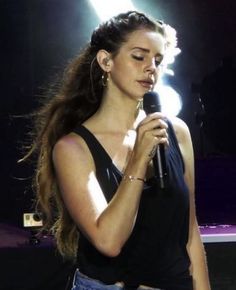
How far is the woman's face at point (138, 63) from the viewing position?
3.94 ft

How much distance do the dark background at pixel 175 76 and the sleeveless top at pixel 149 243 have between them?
144 cm

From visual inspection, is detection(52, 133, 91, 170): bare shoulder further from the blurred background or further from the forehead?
the blurred background

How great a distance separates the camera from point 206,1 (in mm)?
2900

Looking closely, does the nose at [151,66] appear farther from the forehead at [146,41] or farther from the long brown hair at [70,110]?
the long brown hair at [70,110]

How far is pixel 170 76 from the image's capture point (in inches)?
111

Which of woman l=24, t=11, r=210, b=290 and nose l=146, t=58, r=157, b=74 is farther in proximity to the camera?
nose l=146, t=58, r=157, b=74

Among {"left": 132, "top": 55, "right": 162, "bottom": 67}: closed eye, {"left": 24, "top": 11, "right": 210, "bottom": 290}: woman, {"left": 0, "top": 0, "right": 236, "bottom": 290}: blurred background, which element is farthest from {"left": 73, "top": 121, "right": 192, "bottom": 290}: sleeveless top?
{"left": 0, "top": 0, "right": 236, "bottom": 290}: blurred background

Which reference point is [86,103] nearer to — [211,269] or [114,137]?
[114,137]

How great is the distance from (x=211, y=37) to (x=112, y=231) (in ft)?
6.79

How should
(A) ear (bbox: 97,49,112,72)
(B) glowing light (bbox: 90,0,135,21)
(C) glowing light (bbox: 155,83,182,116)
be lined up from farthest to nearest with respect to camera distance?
(B) glowing light (bbox: 90,0,135,21) → (C) glowing light (bbox: 155,83,182,116) → (A) ear (bbox: 97,49,112,72)

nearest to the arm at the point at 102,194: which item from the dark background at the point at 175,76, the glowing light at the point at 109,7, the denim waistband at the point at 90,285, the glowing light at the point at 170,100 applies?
the denim waistband at the point at 90,285

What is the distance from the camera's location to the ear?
4.29 ft

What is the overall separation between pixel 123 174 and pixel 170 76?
1.73m

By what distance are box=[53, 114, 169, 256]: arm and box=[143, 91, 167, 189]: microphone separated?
41mm
